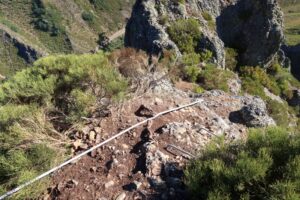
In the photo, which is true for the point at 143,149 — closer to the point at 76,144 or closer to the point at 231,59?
the point at 76,144

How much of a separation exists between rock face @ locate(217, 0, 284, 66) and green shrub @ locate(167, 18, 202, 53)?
11.5 ft

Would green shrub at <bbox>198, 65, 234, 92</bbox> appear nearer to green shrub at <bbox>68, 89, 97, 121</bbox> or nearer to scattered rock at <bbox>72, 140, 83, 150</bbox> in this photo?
green shrub at <bbox>68, 89, 97, 121</bbox>

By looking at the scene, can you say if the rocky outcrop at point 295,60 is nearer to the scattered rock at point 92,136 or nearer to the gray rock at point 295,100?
the gray rock at point 295,100

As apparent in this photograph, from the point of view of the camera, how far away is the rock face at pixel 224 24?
16.2 m

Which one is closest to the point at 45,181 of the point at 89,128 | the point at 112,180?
the point at 112,180

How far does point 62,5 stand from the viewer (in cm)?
12438

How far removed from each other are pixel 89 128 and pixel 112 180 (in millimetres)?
1424

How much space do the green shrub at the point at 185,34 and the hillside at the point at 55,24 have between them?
86338 mm

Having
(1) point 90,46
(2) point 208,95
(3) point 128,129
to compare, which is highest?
(3) point 128,129

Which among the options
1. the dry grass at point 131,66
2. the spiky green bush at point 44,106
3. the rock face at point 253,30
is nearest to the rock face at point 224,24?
the rock face at point 253,30

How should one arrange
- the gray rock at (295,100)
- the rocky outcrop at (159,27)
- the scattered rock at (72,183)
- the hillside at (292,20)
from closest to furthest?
the scattered rock at (72,183) < the rocky outcrop at (159,27) < the gray rock at (295,100) < the hillside at (292,20)

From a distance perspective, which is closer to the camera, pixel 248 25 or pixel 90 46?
pixel 248 25

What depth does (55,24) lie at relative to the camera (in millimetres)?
115812

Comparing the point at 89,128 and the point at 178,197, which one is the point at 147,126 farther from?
the point at 178,197
